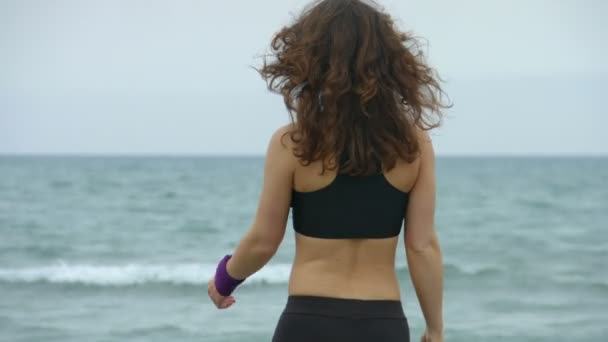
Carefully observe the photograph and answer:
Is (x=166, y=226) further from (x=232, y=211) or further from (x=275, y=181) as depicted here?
(x=275, y=181)

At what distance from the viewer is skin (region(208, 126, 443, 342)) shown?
2.52m

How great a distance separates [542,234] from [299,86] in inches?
709

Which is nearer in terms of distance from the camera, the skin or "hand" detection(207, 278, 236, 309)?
the skin

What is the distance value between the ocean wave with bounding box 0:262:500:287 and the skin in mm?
10069

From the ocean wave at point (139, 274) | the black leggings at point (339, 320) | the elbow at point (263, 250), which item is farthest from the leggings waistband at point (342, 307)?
the ocean wave at point (139, 274)

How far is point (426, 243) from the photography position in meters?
2.64

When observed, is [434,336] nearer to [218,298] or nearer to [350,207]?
[350,207]

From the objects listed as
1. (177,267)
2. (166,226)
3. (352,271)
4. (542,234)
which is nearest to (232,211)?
(166,226)

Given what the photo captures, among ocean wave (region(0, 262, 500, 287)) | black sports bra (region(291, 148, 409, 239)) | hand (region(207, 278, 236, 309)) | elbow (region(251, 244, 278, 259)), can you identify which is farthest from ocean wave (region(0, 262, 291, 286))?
black sports bra (region(291, 148, 409, 239))

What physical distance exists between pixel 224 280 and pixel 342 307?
364 mm

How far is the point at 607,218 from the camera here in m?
24.5

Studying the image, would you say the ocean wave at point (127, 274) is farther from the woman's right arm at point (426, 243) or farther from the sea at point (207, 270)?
→ the woman's right arm at point (426, 243)

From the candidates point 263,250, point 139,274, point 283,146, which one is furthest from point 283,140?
point 139,274

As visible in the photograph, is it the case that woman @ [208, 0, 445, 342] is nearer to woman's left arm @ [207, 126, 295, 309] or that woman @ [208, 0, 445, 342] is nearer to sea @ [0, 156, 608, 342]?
woman's left arm @ [207, 126, 295, 309]
